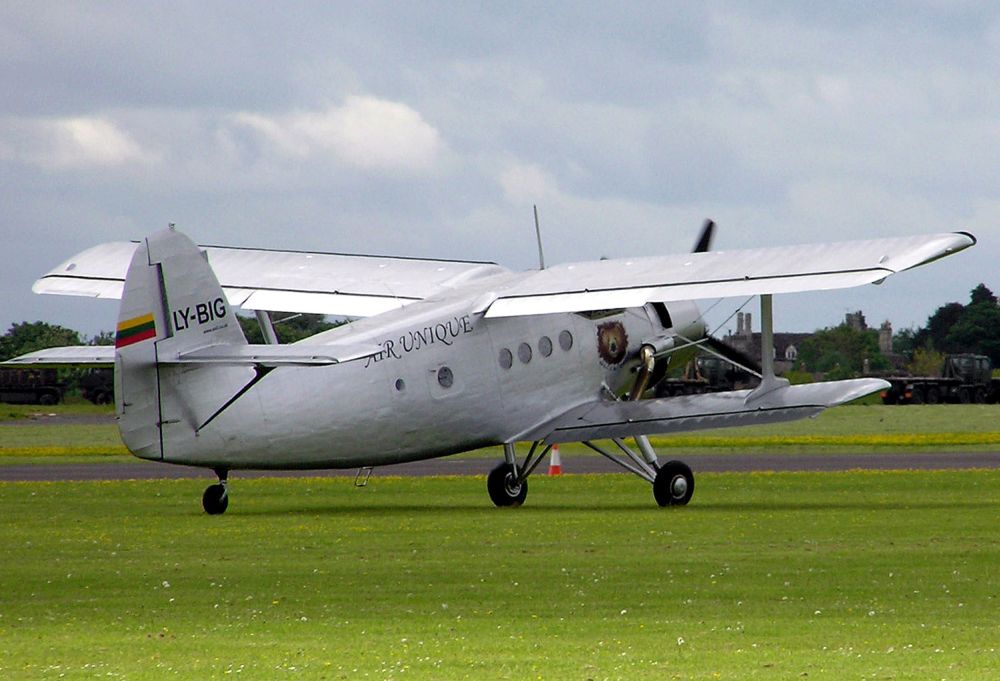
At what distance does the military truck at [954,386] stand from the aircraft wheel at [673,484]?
209 feet

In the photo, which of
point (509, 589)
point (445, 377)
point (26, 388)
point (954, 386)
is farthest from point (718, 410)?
point (26, 388)

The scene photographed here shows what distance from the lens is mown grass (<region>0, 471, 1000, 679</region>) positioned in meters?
10.9

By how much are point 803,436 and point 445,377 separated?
102 ft

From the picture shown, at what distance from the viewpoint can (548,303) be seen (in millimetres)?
23141

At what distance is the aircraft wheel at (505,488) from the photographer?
81.9 feet

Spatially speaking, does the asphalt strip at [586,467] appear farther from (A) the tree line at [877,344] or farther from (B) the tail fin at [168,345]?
(A) the tree line at [877,344]

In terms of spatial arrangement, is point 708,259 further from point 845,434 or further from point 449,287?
point 845,434

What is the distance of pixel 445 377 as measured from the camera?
23.7 meters

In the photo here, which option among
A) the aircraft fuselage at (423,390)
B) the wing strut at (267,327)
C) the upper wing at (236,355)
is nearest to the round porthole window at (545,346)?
the aircraft fuselage at (423,390)

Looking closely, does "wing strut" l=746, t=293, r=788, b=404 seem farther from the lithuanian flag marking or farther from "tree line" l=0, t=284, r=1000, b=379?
"tree line" l=0, t=284, r=1000, b=379

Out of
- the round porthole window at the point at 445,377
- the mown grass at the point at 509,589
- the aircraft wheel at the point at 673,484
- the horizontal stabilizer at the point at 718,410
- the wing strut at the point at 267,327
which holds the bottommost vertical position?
the mown grass at the point at 509,589

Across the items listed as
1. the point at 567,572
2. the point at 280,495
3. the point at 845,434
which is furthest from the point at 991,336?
the point at 567,572

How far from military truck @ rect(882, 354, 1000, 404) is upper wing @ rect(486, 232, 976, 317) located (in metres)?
64.7

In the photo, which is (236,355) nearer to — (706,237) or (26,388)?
(706,237)
